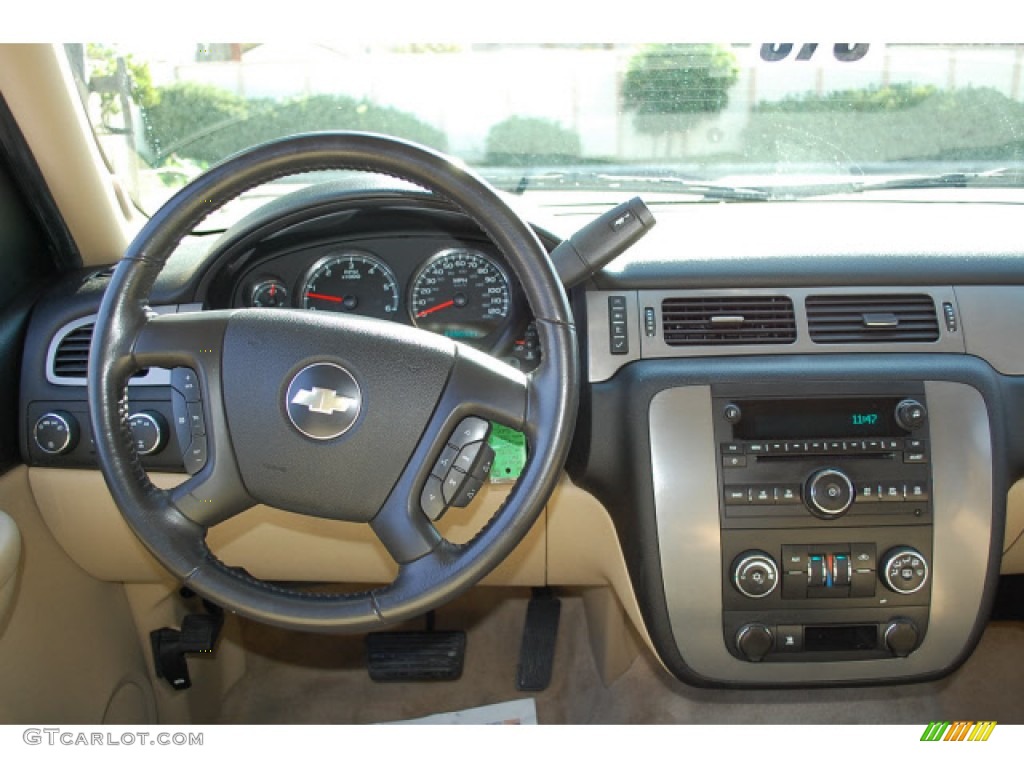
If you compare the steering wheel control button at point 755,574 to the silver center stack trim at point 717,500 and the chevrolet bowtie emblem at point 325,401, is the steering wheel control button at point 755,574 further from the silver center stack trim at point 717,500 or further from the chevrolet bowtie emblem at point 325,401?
the chevrolet bowtie emblem at point 325,401

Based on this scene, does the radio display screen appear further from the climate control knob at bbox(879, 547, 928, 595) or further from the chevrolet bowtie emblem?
the chevrolet bowtie emblem

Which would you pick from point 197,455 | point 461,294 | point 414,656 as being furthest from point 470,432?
point 414,656

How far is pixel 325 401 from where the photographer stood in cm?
127

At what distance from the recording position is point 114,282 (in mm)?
1270

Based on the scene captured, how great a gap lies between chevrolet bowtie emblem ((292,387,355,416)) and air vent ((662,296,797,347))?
70 cm

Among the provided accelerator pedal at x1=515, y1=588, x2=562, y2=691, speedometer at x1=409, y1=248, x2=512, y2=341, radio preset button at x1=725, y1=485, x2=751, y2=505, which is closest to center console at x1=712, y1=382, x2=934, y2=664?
radio preset button at x1=725, y1=485, x2=751, y2=505

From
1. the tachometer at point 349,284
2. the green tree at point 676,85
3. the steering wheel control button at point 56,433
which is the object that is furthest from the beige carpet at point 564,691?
the green tree at point 676,85

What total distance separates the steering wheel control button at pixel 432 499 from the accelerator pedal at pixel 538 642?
1208mm

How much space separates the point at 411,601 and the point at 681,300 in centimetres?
81

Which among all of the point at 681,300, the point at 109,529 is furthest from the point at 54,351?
the point at 681,300

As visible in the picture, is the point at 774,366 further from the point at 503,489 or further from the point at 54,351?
the point at 54,351

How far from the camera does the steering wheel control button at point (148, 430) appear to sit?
1724 mm

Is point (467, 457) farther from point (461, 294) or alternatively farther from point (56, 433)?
point (56, 433)

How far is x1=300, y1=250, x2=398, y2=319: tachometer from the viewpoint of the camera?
1.85m
